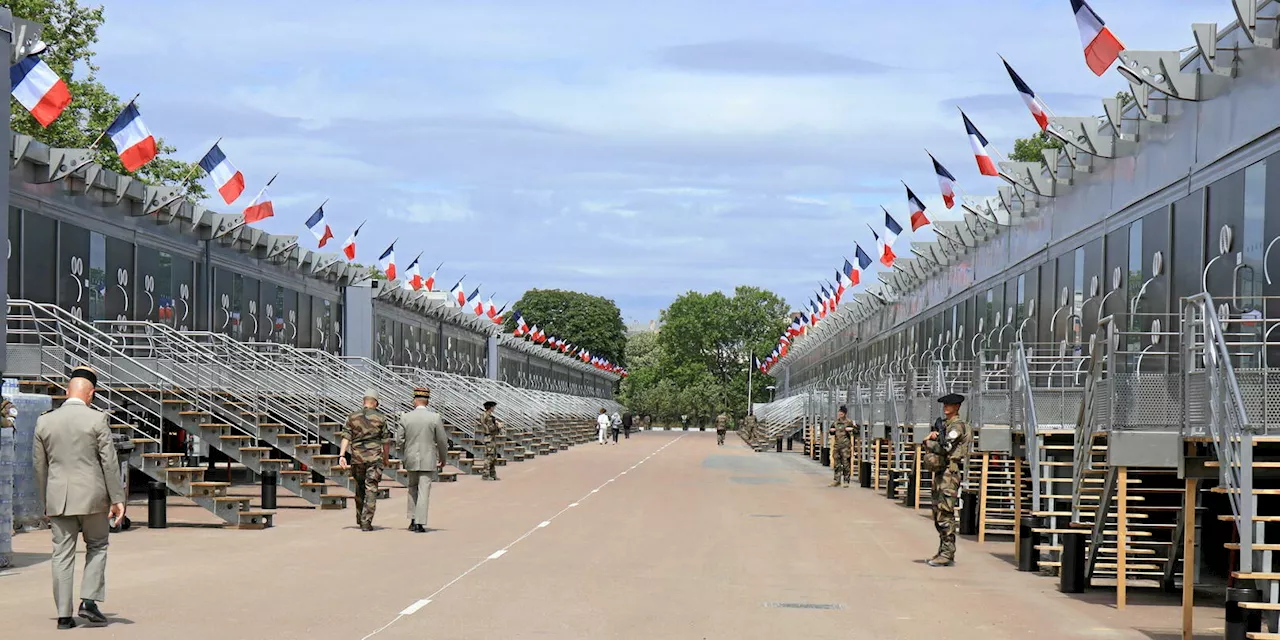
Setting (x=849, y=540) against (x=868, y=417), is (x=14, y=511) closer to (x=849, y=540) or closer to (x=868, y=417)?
(x=849, y=540)

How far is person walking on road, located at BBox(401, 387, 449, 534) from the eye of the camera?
864 inches

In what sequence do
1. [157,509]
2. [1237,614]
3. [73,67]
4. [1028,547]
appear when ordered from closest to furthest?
[1237,614], [1028,547], [157,509], [73,67]

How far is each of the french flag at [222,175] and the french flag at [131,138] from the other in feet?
→ 13.2

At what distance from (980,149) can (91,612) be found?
1924cm

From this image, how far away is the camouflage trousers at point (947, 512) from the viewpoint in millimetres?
18438

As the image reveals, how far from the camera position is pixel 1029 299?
30.1m

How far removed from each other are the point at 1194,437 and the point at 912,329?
35.9 meters

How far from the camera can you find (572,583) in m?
15.6

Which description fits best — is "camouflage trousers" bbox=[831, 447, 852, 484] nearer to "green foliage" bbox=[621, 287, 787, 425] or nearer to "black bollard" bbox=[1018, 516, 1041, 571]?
"black bollard" bbox=[1018, 516, 1041, 571]

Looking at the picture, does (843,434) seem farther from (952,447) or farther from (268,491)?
(952,447)

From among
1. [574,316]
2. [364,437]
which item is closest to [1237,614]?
[364,437]

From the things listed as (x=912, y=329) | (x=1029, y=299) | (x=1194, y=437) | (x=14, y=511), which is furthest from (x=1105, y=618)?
(x=912, y=329)

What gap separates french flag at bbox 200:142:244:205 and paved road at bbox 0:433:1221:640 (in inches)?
324

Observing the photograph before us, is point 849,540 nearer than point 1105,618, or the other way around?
point 1105,618
